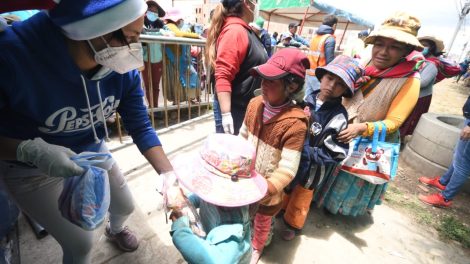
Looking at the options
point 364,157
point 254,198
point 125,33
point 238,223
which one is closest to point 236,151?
point 254,198

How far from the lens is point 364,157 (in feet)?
7.24

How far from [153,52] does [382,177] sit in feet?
12.8

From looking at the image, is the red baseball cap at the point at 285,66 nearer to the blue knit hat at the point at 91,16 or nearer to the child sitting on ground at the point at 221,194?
the child sitting on ground at the point at 221,194

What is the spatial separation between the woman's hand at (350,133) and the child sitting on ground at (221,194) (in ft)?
3.15

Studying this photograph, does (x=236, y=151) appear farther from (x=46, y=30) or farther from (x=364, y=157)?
(x=364, y=157)

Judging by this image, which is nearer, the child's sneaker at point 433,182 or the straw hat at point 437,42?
the child's sneaker at point 433,182

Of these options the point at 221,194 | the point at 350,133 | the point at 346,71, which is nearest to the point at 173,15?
the point at 346,71

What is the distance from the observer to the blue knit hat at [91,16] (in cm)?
93

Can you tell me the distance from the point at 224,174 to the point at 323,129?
1179mm

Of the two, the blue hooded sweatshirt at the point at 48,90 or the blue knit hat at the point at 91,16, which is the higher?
the blue knit hat at the point at 91,16

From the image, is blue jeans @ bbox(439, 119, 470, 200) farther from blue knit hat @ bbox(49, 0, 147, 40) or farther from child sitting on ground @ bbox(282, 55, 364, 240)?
blue knit hat @ bbox(49, 0, 147, 40)

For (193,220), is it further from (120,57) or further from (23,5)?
(23,5)

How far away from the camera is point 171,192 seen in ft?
4.13

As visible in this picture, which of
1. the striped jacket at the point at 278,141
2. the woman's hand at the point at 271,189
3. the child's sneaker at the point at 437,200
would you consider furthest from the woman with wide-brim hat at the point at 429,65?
the woman's hand at the point at 271,189
